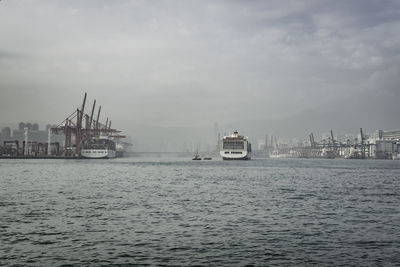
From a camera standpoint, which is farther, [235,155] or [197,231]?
[235,155]

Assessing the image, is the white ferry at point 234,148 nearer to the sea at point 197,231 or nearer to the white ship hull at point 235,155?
the white ship hull at point 235,155

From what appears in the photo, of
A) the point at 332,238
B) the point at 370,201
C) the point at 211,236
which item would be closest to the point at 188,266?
the point at 211,236

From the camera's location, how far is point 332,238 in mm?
19297

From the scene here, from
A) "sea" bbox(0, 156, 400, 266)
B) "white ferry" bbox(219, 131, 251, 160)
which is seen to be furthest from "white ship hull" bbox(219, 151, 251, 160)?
"sea" bbox(0, 156, 400, 266)

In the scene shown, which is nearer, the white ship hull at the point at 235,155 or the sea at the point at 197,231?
the sea at the point at 197,231

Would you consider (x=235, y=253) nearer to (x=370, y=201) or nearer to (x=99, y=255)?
(x=99, y=255)

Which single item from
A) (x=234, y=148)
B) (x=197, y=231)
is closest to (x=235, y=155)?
(x=234, y=148)

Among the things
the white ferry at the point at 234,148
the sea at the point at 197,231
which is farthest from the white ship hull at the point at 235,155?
the sea at the point at 197,231

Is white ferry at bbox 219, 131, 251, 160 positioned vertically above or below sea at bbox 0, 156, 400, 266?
above

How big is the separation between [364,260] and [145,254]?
848 cm

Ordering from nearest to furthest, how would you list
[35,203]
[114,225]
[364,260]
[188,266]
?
[188,266]
[364,260]
[114,225]
[35,203]

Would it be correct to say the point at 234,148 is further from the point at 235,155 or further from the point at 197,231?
the point at 197,231

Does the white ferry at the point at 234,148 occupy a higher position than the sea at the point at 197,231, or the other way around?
the white ferry at the point at 234,148

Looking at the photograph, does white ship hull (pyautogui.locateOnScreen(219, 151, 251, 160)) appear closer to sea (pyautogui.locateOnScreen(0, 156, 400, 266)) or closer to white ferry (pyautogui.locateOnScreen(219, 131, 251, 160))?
white ferry (pyautogui.locateOnScreen(219, 131, 251, 160))
